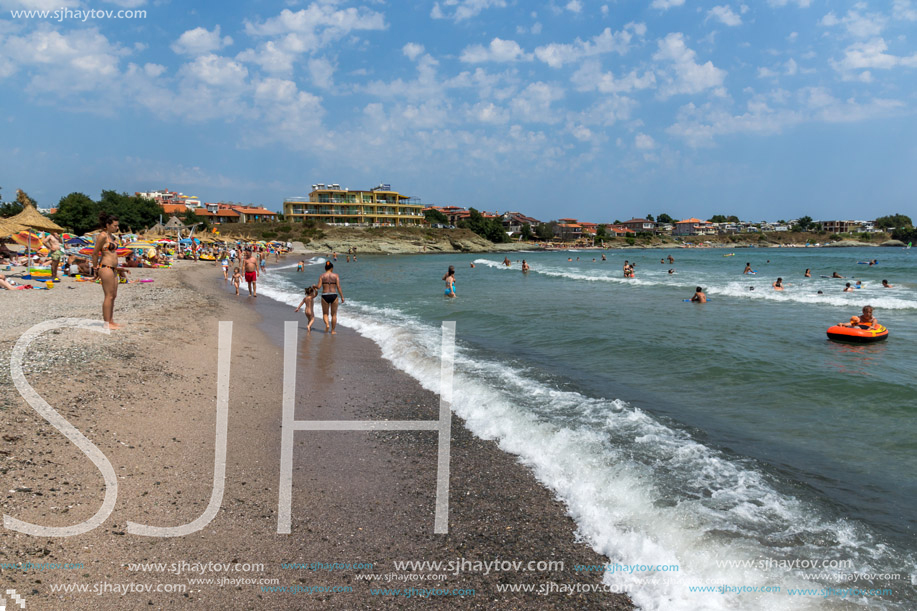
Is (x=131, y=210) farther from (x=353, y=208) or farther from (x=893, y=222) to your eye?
(x=893, y=222)

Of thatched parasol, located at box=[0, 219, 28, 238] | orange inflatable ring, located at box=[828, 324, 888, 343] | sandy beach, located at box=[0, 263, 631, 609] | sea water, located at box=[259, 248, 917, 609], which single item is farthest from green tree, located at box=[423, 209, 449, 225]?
sandy beach, located at box=[0, 263, 631, 609]

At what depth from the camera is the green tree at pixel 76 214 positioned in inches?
2625

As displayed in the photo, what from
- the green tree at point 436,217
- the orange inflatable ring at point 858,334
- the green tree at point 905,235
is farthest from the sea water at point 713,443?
the green tree at point 905,235

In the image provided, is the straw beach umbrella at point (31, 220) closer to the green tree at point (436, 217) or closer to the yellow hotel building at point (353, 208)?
the yellow hotel building at point (353, 208)

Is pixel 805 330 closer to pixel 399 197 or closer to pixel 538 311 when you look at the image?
pixel 538 311

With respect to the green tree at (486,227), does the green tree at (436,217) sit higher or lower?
higher

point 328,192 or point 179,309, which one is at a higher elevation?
point 328,192

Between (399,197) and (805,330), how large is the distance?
107 metres

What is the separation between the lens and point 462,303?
20.6 metres


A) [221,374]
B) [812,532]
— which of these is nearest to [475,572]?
[812,532]

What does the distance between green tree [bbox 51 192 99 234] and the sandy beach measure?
75.0m

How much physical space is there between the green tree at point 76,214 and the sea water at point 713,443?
71.3m

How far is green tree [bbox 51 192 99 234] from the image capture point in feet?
219

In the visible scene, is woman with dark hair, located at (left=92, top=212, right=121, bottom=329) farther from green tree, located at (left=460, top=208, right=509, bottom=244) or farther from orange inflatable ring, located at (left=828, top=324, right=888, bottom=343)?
green tree, located at (left=460, top=208, right=509, bottom=244)
